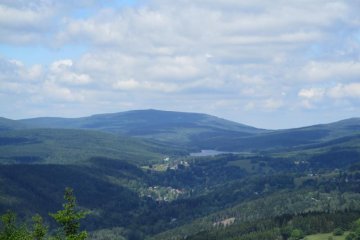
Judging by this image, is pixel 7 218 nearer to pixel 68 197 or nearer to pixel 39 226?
pixel 39 226

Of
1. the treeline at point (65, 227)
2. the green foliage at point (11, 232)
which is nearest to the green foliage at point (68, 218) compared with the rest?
the treeline at point (65, 227)

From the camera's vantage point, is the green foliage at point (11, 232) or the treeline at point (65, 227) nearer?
the treeline at point (65, 227)

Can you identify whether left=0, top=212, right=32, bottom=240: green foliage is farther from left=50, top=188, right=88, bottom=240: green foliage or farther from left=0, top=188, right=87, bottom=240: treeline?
left=50, top=188, right=88, bottom=240: green foliage

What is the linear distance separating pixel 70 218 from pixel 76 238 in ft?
18.3

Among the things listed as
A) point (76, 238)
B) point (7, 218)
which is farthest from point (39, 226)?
Answer: point (76, 238)

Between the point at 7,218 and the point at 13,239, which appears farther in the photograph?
the point at 7,218

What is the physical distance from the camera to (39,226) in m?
93.4

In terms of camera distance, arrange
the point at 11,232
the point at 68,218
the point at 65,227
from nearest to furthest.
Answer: the point at 68,218
the point at 65,227
the point at 11,232

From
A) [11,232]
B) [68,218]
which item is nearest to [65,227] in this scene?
[68,218]

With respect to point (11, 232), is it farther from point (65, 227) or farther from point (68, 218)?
point (68, 218)

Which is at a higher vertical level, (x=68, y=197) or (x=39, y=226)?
(x=68, y=197)

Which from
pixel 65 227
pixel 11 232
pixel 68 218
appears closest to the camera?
pixel 68 218

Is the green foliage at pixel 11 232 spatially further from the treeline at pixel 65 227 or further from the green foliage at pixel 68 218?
the green foliage at pixel 68 218

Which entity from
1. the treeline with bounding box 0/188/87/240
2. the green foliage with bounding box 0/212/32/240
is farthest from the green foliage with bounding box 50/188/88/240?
the green foliage with bounding box 0/212/32/240
